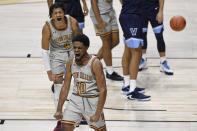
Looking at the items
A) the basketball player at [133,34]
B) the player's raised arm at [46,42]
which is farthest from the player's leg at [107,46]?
the player's raised arm at [46,42]

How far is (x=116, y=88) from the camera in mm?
7156

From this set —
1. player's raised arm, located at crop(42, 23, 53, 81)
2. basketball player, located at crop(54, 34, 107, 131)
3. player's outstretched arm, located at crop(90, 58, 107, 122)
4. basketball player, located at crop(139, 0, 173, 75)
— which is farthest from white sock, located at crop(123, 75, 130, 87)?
player's outstretched arm, located at crop(90, 58, 107, 122)

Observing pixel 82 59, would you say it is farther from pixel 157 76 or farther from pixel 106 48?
pixel 157 76

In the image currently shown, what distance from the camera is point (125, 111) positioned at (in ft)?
21.0

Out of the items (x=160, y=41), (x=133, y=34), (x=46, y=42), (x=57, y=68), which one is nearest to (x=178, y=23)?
(x=160, y=41)

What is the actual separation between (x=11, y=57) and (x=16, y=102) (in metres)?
1.87

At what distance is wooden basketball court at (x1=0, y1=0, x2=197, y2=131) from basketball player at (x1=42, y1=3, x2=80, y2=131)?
69 centimetres

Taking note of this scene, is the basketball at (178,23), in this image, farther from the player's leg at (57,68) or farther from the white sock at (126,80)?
the player's leg at (57,68)

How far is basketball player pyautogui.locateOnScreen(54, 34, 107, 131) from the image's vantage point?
15.7ft

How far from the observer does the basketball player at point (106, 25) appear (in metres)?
6.98

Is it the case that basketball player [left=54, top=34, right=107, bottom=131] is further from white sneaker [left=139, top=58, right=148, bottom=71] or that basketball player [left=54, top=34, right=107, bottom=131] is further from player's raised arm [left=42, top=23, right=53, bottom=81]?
white sneaker [left=139, top=58, right=148, bottom=71]

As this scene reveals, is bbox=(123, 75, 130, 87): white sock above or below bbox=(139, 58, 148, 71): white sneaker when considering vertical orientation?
below

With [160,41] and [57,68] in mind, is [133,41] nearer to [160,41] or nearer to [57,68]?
[160,41]

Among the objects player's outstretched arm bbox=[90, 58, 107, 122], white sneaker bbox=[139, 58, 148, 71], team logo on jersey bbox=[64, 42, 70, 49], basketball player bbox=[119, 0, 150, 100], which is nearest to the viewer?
player's outstretched arm bbox=[90, 58, 107, 122]
